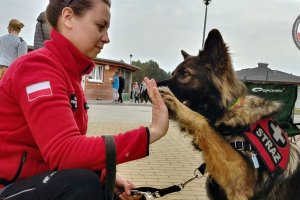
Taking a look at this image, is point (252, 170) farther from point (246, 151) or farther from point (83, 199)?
point (83, 199)

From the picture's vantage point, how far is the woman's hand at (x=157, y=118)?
1.89m

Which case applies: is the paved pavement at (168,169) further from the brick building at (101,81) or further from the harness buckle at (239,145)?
the brick building at (101,81)

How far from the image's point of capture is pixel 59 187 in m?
1.73

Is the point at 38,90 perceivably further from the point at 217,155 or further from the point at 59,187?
the point at 217,155

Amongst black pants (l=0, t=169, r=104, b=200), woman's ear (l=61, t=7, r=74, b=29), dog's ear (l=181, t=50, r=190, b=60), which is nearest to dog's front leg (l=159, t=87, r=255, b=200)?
dog's ear (l=181, t=50, r=190, b=60)

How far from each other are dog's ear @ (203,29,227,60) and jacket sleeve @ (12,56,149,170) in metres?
1.99

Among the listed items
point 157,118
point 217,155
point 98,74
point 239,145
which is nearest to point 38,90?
point 157,118

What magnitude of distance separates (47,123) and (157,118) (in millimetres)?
562

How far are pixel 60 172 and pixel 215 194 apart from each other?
2019mm

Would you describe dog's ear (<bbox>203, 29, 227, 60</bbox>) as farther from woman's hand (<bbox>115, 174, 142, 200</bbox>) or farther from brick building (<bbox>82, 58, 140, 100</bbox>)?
brick building (<bbox>82, 58, 140, 100</bbox>)

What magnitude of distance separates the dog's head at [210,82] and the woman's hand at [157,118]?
5.49 feet

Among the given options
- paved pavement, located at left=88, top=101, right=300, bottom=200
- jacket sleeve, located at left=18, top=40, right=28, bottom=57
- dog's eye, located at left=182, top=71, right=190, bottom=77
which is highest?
jacket sleeve, located at left=18, top=40, right=28, bottom=57

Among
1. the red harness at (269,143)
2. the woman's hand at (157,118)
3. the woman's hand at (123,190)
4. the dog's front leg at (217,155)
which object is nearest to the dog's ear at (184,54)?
the dog's front leg at (217,155)

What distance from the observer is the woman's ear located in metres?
1.92
